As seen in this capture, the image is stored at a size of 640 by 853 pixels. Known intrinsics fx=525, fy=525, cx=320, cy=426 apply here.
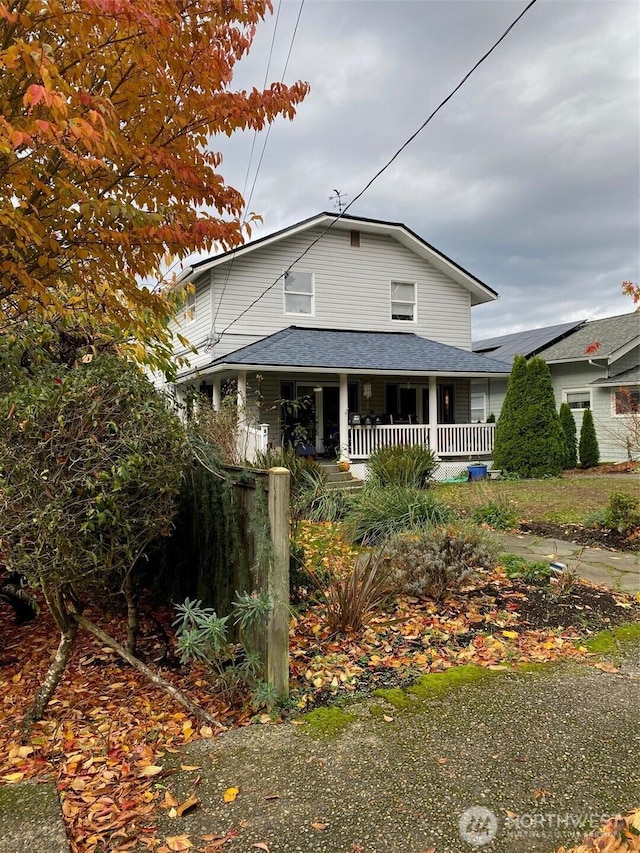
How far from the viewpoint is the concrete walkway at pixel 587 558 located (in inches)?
195

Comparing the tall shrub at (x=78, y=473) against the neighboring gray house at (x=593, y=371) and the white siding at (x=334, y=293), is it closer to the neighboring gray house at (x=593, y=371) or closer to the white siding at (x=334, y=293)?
the white siding at (x=334, y=293)

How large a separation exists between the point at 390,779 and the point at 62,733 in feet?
5.77

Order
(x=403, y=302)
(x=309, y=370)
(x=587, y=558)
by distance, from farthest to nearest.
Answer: (x=403, y=302), (x=309, y=370), (x=587, y=558)

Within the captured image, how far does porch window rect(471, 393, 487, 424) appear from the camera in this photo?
22.5 metres

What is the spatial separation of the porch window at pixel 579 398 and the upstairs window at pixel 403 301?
7198mm

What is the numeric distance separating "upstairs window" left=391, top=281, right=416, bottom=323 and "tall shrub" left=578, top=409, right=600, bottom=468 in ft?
21.5

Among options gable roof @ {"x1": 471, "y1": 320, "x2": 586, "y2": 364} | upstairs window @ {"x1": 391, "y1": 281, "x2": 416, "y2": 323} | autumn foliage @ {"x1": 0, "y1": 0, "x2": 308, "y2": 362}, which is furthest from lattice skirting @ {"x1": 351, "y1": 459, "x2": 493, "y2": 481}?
autumn foliage @ {"x1": 0, "y1": 0, "x2": 308, "y2": 362}

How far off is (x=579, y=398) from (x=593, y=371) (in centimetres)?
109

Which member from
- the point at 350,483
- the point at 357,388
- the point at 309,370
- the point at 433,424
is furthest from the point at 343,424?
the point at 357,388

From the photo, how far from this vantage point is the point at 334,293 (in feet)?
53.1

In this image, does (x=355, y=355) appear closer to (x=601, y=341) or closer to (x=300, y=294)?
(x=300, y=294)

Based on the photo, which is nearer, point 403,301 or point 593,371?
point 403,301

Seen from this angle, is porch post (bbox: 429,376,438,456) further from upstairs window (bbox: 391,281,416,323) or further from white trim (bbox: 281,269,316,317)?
white trim (bbox: 281,269,316,317)

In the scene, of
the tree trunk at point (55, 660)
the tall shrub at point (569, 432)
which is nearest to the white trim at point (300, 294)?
the tall shrub at point (569, 432)
